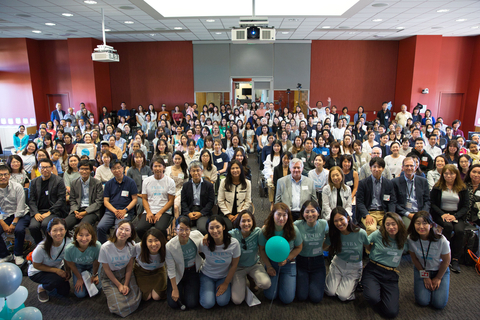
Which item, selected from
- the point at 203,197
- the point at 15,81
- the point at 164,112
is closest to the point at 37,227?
the point at 203,197

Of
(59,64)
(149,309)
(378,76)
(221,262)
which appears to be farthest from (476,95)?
(59,64)

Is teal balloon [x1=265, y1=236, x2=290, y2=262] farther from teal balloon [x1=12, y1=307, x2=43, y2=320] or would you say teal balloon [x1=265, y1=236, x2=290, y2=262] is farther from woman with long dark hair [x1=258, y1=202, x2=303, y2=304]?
teal balloon [x1=12, y1=307, x2=43, y2=320]

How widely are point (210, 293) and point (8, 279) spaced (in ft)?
5.43

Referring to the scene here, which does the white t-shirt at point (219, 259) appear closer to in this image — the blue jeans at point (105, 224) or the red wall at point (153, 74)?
the blue jeans at point (105, 224)

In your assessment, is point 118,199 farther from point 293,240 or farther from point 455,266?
point 455,266

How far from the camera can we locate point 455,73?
1094 centimetres

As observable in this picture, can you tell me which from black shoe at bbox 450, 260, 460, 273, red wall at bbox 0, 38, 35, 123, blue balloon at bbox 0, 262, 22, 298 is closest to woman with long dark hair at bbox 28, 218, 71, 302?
blue balloon at bbox 0, 262, 22, 298

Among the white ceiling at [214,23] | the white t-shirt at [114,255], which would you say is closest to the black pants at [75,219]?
the white t-shirt at [114,255]

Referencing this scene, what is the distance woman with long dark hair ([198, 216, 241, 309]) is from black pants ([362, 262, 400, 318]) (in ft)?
4.32

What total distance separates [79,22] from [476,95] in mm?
14056

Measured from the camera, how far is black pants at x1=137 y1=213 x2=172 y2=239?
11.8 feet

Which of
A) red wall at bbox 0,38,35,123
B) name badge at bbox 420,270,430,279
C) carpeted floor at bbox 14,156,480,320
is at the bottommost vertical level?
carpeted floor at bbox 14,156,480,320

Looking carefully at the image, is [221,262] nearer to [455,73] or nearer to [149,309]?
[149,309]

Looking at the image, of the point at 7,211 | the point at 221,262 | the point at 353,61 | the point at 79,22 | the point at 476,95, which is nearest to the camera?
the point at 221,262
